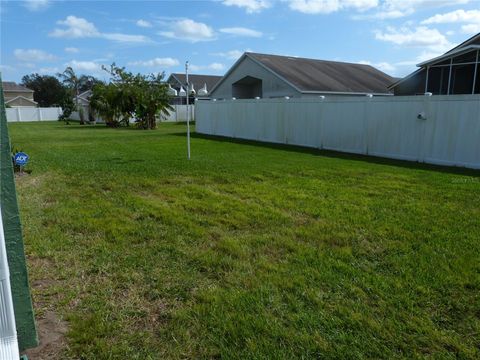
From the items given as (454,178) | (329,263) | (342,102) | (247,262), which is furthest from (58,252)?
(342,102)

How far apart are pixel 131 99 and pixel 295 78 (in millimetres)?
11833

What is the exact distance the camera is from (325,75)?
26188 millimetres

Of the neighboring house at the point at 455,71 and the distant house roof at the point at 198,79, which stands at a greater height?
the distant house roof at the point at 198,79

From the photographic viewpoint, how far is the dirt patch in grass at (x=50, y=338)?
2.44 meters

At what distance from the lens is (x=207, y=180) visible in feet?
25.6

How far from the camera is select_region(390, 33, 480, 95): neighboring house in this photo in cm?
1675

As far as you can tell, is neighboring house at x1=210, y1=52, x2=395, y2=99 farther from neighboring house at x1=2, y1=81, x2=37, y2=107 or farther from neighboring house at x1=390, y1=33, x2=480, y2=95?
neighboring house at x1=2, y1=81, x2=37, y2=107

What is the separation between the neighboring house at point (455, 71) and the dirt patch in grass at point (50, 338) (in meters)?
18.1

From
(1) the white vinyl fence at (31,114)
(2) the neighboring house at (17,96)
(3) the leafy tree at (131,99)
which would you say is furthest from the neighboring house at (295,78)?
(2) the neighboring house at (17,96)

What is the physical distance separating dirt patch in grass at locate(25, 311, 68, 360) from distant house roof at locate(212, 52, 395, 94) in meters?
21.0

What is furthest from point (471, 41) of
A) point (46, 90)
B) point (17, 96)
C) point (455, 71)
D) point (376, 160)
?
point (46, 90)

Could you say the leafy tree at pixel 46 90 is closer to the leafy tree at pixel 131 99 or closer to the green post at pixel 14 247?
the leafy tree at pixel 131 99

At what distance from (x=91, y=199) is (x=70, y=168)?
3.64m

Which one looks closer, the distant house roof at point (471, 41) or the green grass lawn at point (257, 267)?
the green grass lawn at point (257, 267)
